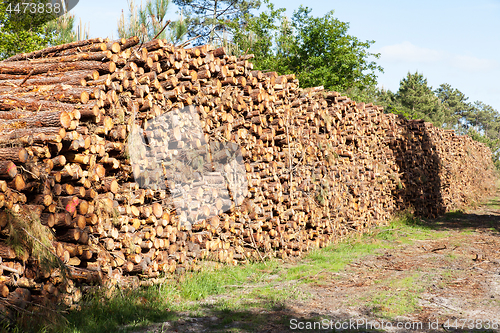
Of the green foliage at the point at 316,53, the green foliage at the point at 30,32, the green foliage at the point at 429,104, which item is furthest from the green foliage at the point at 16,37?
the green foliage at the point at 429,104

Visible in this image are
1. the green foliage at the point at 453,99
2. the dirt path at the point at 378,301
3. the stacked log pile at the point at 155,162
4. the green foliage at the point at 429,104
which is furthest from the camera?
the green foliage at the point at 453,99

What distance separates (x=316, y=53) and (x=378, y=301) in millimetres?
22587

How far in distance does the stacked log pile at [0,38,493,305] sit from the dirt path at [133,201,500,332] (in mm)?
943

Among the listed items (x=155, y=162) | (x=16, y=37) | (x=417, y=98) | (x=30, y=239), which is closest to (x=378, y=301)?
(x=155, y=162)

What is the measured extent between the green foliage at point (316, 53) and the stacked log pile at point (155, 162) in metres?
16.2

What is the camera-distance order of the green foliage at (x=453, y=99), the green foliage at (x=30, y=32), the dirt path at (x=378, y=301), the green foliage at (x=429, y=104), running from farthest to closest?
the green foliage at (x=453, y=99), the green foliage at (x=429, y=104), the green foliage at (x=30, y=32), the dirt path at (x=378, y=301)

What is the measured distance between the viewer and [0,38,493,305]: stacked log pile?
3805 mm

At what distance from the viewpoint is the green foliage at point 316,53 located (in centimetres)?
2466

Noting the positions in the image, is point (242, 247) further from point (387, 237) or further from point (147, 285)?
point (387, 237)

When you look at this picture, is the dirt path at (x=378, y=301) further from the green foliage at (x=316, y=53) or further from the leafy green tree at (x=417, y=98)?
the leafy green tree at (x=417, y=98)

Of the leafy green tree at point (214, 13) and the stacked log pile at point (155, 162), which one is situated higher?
the leafy green tree at point (214, 13)

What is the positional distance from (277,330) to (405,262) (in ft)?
12.6

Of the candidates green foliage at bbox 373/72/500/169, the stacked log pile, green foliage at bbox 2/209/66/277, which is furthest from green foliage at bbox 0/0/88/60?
green foliage at bbox 373/72/500/169

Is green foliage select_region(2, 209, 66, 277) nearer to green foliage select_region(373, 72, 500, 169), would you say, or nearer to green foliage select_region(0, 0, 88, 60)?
Answer: green foliage select_region(0, 0, 88, 60)
